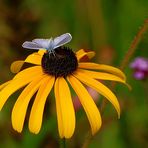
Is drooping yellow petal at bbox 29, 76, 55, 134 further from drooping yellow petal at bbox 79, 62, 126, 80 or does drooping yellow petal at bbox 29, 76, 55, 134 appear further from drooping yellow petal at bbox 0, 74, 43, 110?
drooping yellow petal at bbox 79, 62, 126, 80

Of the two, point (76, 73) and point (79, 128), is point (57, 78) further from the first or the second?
point (79, 128)

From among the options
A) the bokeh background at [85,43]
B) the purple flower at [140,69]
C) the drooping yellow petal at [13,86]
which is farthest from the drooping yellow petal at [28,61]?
the purple flower at [140,69]

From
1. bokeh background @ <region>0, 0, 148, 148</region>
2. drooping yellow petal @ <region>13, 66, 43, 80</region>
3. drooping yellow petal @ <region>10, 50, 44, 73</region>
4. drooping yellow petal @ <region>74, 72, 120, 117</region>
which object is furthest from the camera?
bokeh background @ <region>0, 0, 148, 148</region>

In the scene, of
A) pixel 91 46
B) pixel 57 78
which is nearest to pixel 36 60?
pixel 57 78

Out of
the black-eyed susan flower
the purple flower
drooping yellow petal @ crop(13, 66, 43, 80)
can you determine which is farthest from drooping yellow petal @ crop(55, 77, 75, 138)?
the purple flower

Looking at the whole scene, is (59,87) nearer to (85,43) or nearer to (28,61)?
(28,61)

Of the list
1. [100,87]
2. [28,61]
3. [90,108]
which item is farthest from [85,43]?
[90,108]
